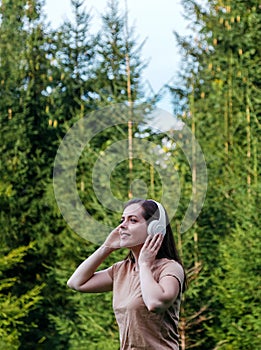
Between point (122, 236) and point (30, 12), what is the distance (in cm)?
928

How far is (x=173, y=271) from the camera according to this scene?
Result: 9.41 ft

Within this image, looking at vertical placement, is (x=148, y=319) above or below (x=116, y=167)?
below

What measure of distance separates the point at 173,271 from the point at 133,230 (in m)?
0.18

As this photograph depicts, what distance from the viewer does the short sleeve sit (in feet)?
9.35

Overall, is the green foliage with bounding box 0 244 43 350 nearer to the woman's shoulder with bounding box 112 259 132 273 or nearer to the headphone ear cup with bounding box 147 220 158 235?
the woman's shoulder with bounding box 112 259 132 273

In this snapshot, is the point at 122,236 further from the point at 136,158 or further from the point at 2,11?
the point at 2,11

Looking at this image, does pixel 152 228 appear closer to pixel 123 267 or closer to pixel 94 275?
pixel 123 267

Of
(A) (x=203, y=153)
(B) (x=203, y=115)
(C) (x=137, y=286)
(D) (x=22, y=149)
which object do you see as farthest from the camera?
(D) (x=22, y=149)

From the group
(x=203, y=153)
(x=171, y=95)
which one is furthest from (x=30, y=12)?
(x=203, y=153)

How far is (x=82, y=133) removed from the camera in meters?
10.4

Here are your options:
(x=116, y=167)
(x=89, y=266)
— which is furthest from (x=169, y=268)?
(x=116, y=167)

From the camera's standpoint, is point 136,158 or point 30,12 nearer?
point 136,158

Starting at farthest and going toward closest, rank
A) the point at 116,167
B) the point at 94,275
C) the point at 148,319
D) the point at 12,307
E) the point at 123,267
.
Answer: the point at 12,307 → the point at 116,167 → the point at 94,275 → the point at 123,267 → the point at 148,319

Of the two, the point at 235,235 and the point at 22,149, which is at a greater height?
the point at 22,149
